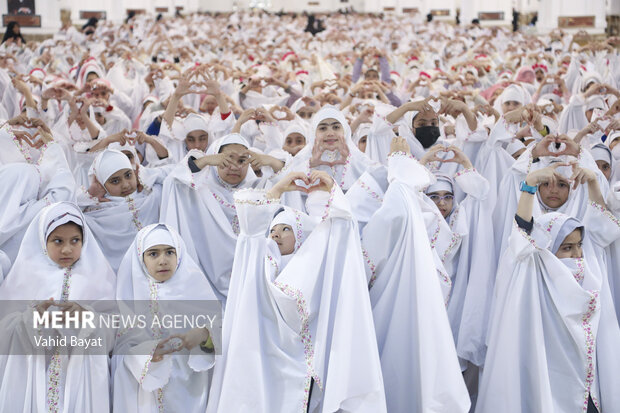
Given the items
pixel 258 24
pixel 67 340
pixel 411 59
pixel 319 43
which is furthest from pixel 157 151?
pixel 258 24

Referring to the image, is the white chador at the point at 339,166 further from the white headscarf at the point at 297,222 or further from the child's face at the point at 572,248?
the child's face at the point at 572,248

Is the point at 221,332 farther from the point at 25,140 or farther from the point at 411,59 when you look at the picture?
the point at 411,59

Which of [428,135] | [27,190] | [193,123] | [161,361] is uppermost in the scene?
[193,123]

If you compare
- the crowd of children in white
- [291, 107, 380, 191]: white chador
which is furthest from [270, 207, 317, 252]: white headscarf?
[291, 107, 380, 191]: white chador

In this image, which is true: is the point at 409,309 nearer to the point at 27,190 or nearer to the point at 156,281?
the point at 156,281

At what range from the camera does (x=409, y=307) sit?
3.32 metres

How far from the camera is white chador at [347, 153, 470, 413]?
3.08m

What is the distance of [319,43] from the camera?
1605 cm

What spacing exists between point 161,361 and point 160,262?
0.45 m

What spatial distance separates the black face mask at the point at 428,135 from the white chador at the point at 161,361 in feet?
6.81

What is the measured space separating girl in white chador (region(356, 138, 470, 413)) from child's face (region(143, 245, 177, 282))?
0.90 metres

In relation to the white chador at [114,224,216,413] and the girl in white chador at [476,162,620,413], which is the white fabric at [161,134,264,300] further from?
the girl in white chador at [476,162,620,413]

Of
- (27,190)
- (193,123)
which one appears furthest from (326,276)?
(193,123)

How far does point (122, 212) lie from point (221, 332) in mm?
1386
